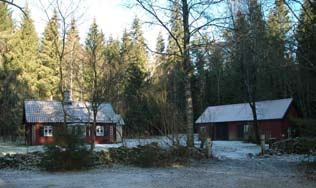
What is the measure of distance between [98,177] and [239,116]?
32.1 metres

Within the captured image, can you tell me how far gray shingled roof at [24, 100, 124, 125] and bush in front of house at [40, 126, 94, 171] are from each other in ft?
69.4

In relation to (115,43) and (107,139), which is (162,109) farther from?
(115,43)

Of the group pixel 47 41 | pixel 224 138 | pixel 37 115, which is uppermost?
pixel 47 41

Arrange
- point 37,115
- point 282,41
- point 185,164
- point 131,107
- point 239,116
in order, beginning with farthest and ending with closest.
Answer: point 131,107
point 239,116
point 37,115
point 185,164
point 282,41

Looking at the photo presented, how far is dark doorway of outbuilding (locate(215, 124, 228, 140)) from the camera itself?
44.2 metres

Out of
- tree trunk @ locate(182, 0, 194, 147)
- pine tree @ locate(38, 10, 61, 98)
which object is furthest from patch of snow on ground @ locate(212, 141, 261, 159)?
pine tree @ locate(38, 10, 61, 98)

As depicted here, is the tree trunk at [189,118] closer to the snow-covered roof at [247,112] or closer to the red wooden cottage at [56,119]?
the snow-covered roof at [247,112]

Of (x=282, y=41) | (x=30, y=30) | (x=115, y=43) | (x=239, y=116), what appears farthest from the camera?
(x=115, y=43)

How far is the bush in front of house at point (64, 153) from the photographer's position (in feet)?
50.0

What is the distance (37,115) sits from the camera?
38469mm

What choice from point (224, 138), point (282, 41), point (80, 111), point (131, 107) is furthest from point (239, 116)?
point (282, 41)

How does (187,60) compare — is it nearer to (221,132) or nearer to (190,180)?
(190,180)

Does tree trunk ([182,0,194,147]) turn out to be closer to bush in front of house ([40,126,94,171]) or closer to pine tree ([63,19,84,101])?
bush in front of house ([40,126,94,171])

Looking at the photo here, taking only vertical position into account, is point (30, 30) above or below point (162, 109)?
above
